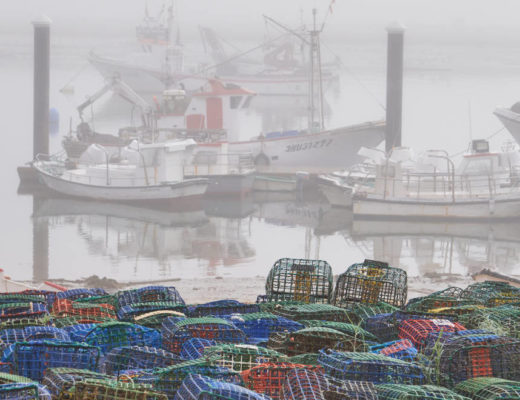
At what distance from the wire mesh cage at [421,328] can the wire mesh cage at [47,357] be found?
2298mm

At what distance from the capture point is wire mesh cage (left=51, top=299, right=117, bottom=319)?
757 centimetres

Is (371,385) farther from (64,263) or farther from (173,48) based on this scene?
(173,48)

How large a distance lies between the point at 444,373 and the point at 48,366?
2.43 meters

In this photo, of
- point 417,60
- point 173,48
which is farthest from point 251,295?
point 417,60

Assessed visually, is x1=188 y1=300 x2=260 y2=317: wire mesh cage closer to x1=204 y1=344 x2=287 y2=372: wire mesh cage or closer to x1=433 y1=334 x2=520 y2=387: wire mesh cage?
x1=204 y1=344 x2=287 y2=372: wire mesh cage

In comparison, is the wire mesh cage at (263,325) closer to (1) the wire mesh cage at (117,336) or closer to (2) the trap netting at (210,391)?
(1) the wire mesh cage at (117,336)

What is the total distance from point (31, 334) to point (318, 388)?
2100 mm

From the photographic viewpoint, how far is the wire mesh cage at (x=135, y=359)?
5.96 meters

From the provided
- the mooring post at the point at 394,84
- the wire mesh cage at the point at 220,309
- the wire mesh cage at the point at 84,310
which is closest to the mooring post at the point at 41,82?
the mooring post at the point at 394,84

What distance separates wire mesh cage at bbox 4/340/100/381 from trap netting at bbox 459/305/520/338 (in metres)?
2.89

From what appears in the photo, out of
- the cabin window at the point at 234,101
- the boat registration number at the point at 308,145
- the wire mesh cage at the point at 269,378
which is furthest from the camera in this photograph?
the cabin window at the point at 234,101

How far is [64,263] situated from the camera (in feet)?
58.4

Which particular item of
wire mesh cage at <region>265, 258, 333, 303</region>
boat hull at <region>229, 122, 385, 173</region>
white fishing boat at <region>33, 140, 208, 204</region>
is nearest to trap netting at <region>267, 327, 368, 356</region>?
wire mesh cage at <region>265, 258, 333, 303</region>

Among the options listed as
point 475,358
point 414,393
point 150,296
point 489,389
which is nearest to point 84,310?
point 150,296
